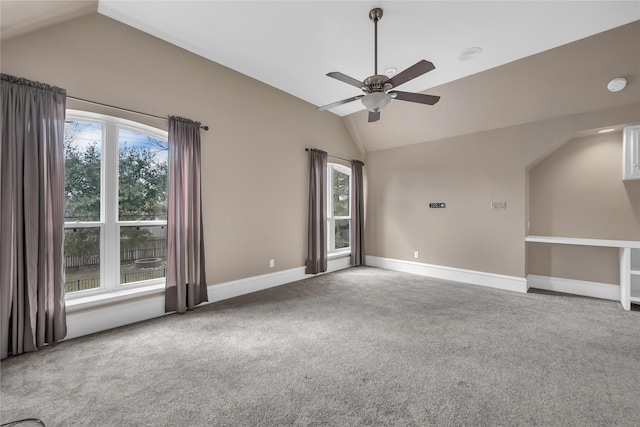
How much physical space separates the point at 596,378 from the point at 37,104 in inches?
212

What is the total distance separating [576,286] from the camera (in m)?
4.40

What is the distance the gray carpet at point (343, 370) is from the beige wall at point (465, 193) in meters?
1.43

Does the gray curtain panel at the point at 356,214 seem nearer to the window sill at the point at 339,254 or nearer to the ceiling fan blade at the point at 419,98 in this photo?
the window sill at the point at 339,254

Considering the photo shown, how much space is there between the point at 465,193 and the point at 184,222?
483cm

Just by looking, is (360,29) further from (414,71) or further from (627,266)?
(627,266)

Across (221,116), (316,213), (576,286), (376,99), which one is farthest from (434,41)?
(576,286)

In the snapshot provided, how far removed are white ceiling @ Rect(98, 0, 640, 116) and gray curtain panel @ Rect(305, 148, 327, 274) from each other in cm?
180

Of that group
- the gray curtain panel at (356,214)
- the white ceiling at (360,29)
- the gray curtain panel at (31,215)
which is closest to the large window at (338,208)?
the gray curtain panel at (356,214)

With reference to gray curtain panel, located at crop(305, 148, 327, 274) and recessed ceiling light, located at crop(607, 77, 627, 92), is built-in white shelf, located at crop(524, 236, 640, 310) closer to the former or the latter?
recessed ceiling light, located at crop(607, 77, 627, 92)

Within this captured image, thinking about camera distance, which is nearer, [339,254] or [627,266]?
[627,266]

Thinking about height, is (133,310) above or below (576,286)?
above

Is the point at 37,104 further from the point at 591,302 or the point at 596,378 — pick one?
the point at 591,302

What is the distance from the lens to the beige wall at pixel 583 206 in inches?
161

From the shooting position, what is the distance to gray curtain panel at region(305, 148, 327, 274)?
5.28m
